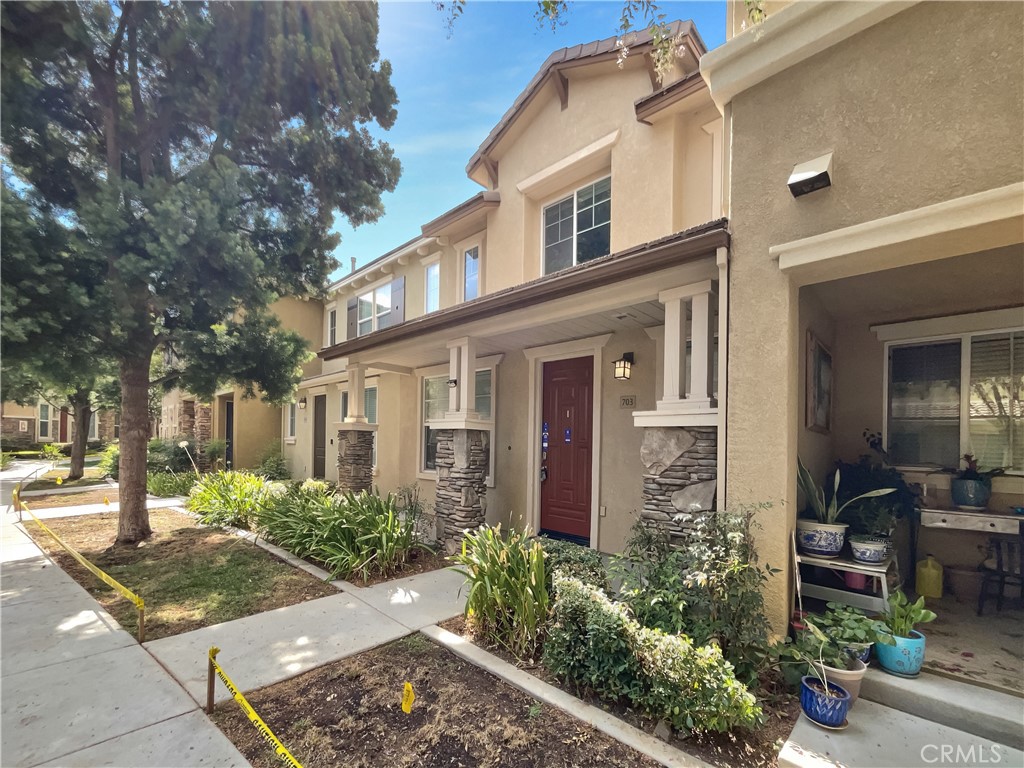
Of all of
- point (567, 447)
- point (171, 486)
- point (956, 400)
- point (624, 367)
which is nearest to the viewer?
point (956, 400)

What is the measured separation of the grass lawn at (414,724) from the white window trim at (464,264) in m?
6.81

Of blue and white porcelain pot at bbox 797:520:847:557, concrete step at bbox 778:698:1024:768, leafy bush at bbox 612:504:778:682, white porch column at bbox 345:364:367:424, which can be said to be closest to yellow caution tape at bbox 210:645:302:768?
leafy bush at bbox 612:504:778:682

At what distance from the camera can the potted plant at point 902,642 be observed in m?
3.13

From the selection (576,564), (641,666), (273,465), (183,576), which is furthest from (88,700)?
(273,465)

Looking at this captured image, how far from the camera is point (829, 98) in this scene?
3605mm

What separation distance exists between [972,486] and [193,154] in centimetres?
1100

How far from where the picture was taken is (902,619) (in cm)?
327

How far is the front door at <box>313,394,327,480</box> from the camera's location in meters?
14.1

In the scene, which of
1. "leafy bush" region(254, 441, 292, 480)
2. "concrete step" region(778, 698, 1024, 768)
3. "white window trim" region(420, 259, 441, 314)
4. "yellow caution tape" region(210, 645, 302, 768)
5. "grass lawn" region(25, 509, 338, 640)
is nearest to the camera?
"yellow caution tape" region(210, 645, 302, 768)

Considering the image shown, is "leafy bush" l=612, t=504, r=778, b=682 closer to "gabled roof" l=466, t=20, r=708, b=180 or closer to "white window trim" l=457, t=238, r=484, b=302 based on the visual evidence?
"gabled roof" l=466, t=20, r=708, b=180

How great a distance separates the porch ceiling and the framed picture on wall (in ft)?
1.74

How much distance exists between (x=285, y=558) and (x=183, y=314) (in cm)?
383

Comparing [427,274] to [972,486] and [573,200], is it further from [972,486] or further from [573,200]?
[972,486]

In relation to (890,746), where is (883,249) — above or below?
above
